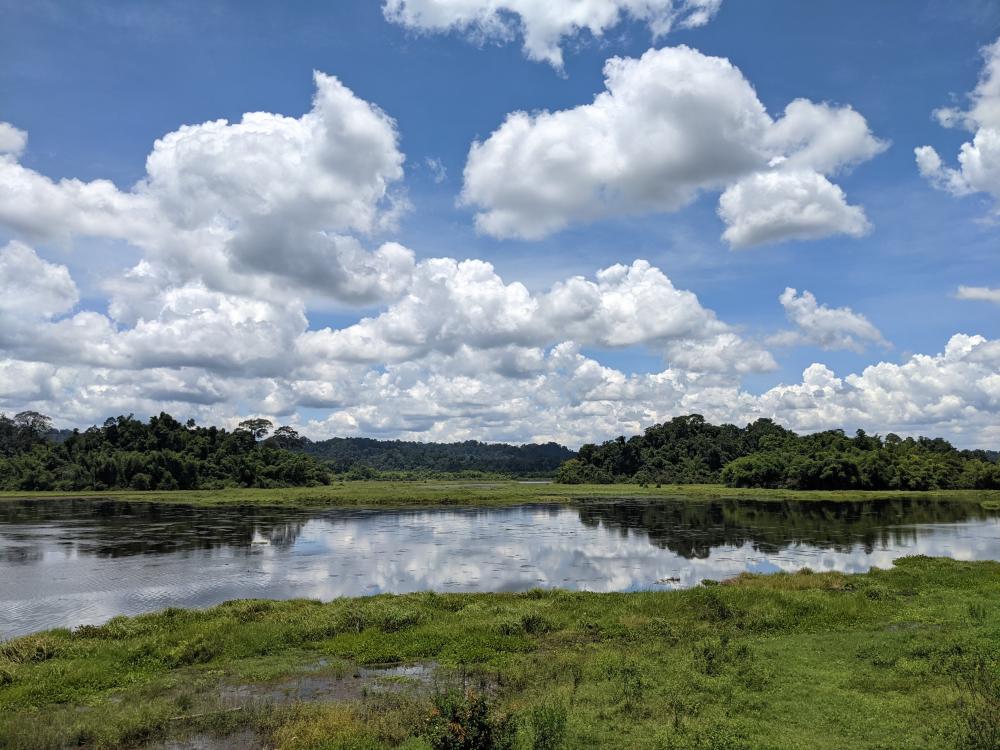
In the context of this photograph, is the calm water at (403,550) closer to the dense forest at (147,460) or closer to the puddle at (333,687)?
the puddle at (333,687)

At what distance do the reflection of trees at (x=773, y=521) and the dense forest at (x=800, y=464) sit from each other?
21.0 metres

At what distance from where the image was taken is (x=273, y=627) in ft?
76.4

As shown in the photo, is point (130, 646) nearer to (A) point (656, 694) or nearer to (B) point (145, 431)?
(A) point (656, 694)

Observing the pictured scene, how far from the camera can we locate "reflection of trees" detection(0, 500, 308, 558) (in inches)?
2010

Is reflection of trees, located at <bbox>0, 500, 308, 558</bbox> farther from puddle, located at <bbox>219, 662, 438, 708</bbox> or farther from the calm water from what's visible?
puddle, located at <bbox>219, 662, 438, 708</bbox>

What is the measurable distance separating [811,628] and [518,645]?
34.3 feet

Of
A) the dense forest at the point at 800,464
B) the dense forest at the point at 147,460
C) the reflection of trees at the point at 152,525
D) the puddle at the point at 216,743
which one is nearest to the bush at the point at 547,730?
the puddle at the point at 216,743

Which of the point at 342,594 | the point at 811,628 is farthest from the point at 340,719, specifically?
the point at 342,594

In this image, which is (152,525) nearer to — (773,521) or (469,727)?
(469,727)

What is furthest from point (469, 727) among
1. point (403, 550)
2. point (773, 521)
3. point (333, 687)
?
point (773, 521)

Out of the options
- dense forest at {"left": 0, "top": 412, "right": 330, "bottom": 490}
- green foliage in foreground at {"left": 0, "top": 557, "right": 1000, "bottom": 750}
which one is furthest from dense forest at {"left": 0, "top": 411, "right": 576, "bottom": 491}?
green foliage in foreground at {"left": 0, "top": 557, "right": 1000, "bottom": 750}

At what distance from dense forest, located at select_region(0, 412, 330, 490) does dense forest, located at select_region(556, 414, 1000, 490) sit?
280 ft

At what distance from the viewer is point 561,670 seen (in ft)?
61.1

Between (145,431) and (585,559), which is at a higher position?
(145,431)
